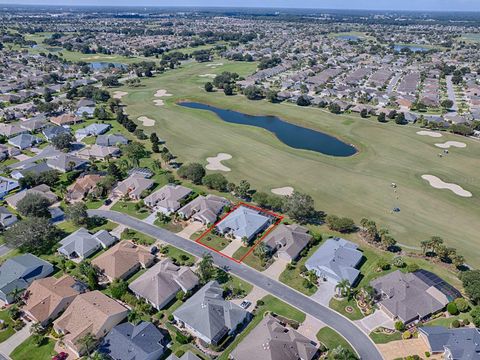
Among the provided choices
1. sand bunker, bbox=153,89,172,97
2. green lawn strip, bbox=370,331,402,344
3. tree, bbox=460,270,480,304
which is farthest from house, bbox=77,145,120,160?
tree, bbox=460,270,480,304

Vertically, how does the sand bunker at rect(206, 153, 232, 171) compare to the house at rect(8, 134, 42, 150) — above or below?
below

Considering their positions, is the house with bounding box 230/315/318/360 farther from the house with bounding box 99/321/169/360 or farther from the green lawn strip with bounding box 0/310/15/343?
the green lawn strip with bounding box 0/310/15/343

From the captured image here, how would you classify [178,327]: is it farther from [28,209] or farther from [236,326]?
[28,209]

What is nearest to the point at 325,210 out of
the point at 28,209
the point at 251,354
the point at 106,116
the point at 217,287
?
the point at 217,287

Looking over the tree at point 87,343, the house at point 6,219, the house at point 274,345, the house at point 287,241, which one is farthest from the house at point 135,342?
the house at point 6,219

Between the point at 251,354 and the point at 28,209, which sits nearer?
the point at 251,354
